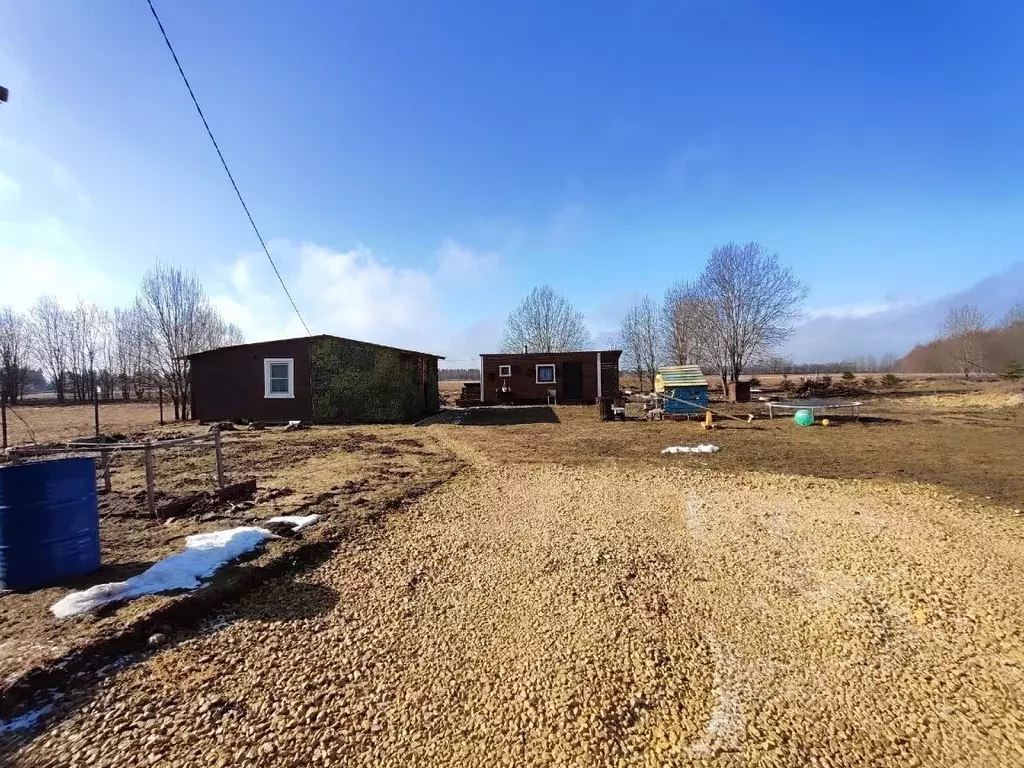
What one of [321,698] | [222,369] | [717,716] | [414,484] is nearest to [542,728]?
[717,716]

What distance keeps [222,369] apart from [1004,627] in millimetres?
20298

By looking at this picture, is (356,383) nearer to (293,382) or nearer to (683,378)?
(293,382)

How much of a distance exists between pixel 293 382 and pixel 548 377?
45.6 feet

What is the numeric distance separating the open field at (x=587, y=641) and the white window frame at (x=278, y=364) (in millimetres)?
11649

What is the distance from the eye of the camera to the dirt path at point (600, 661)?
7.66 feet

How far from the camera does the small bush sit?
3331cm

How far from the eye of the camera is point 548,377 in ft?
89.4

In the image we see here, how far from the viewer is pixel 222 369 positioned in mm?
17859

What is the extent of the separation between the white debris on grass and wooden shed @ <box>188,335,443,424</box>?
15683mm

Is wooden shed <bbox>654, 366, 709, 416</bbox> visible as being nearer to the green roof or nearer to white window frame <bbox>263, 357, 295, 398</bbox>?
the green roof

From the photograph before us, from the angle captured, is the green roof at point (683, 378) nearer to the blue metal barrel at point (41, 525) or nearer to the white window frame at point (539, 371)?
the white window frame at point (539, 371)

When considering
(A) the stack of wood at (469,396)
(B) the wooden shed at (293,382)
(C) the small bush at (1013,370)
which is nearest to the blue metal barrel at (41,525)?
(B) the wooden shed at (293,382)

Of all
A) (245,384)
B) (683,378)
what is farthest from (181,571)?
(683,378)

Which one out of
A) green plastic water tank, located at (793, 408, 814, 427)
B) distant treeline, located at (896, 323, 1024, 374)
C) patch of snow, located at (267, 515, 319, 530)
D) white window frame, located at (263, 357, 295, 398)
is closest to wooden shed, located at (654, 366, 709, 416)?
green plastic water tank, located at (793, 408, 814, 427)
